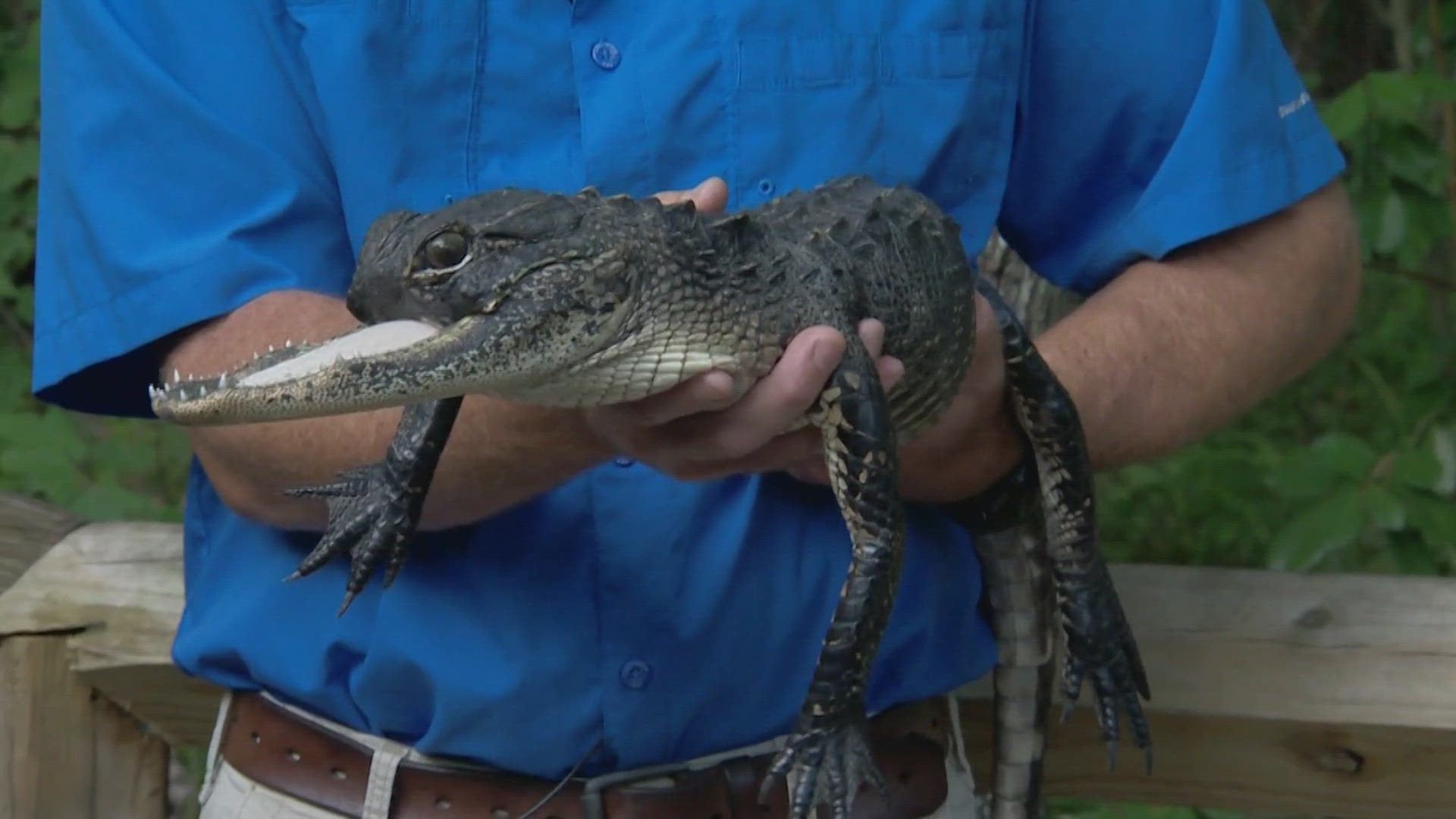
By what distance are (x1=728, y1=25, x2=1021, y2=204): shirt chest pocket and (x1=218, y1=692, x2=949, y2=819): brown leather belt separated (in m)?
0.67

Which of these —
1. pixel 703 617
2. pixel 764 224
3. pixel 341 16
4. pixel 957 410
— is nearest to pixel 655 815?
pixel 703 617

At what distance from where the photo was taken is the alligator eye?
4.73ft

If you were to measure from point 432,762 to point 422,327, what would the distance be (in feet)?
2.20

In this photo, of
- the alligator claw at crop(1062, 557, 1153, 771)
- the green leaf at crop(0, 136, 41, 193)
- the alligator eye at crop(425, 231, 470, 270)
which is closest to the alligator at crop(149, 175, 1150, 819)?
the alligator eye at crop(425, 231, 470, 270)

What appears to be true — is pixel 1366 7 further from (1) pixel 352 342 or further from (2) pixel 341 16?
(1) pixel 352 342

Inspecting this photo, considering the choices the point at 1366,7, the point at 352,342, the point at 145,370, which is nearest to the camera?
the point at 352,342

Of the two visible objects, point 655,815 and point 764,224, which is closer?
point 764,224

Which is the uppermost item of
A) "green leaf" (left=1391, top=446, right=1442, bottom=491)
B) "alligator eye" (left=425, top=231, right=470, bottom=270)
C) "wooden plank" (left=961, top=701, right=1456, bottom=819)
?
"alligator eye" (left=425, top=231, right=470, bottom=270)

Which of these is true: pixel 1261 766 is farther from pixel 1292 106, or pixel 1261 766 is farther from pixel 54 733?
pixel 54 733

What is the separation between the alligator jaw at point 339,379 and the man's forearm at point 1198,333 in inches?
36.2

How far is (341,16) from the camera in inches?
73.9

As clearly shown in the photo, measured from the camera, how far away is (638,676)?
189cm

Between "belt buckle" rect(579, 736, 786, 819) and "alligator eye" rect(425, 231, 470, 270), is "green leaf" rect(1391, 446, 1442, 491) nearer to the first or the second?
"belt buckle" rect(579, 736, 786, 819)

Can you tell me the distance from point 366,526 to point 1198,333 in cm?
106
